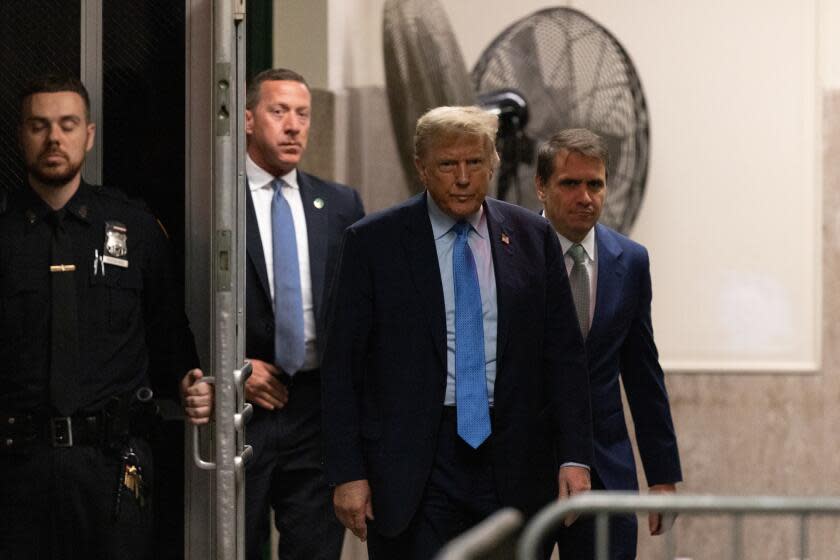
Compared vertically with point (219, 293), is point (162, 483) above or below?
below

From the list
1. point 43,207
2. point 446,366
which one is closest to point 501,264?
point 446,366

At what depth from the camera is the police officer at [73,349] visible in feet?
13.4

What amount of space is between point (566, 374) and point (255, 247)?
49.6 inches

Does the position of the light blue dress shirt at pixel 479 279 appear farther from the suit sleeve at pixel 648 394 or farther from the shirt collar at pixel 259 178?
the shirt collar at pixel 259 178

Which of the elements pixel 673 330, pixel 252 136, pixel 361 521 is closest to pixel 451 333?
pixel 361 521

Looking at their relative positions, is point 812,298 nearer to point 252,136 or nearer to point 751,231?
point 751,231

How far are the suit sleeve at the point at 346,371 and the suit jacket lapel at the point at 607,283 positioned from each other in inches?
29.0

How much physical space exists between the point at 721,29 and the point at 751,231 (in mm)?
739

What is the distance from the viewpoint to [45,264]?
Result: 414 cm

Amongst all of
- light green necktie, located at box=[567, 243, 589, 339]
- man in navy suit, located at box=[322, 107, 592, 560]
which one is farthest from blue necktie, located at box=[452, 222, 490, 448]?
light green necktie, located at box=[567, 243, 589, 339]

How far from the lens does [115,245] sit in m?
4.23

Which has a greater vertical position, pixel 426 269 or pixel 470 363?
pixel 426 269

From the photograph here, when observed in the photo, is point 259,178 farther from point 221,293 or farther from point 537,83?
point 537,83

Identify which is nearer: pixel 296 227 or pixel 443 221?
pixel 443 221
